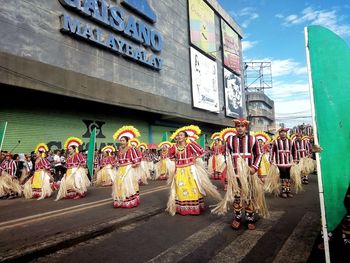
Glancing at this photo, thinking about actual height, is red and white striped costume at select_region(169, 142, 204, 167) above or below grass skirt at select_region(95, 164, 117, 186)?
above

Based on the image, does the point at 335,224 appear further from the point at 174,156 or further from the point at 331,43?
the point at 174,156

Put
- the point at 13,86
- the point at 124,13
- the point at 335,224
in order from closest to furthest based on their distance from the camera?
the point at 335,224 → the point at 13,86 → the point at 124,13

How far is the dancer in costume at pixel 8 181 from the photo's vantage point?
11.8m

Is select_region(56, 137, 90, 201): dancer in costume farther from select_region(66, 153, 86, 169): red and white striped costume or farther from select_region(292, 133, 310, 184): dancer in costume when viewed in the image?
select_region(292, 133, 310, 184): dancer in costume

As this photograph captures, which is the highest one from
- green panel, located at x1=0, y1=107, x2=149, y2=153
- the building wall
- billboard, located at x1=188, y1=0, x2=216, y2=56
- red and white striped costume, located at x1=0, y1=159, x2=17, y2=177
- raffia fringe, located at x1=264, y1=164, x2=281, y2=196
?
billboard, located at x1=188, y1=0, x2=216, y2=56

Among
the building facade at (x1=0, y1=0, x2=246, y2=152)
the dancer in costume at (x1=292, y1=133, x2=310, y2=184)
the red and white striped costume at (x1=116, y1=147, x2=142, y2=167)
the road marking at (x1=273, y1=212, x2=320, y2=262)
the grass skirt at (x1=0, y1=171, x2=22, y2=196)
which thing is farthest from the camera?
the building facade at (x1=0, y1=0, x2=246, y2=152)

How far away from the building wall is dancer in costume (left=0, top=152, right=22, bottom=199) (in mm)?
3465

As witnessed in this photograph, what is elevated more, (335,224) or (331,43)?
(331,43)

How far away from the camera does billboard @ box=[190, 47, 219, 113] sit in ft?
103

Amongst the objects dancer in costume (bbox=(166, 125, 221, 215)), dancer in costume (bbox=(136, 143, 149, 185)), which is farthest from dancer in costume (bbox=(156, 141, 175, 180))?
dancer in costume (bbox=(166, 125, 221, 215))

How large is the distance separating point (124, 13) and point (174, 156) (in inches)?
684

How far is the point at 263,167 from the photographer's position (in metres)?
12.8

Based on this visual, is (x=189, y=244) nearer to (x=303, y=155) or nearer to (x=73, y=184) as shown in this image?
(x=73, y=184)

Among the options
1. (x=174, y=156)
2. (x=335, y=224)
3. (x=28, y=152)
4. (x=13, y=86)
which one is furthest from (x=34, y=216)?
(x=28, y=152)
